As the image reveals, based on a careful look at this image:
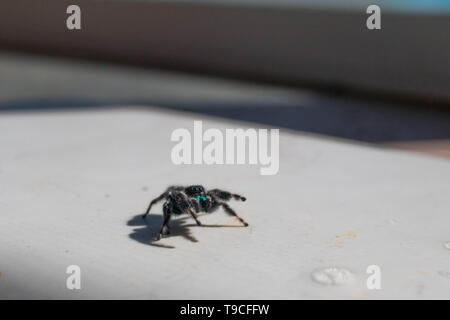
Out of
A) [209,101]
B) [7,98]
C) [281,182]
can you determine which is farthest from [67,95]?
[281,182]

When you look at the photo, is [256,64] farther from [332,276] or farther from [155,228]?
[332,276]

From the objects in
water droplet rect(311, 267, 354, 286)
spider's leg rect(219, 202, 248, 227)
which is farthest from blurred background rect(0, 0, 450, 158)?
water droplet rect(311, 267, 354, 286)

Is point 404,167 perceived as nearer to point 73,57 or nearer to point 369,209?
point 369,209

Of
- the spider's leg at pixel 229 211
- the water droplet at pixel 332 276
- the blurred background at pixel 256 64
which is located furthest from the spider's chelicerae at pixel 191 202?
the blurred background at pixel 256 64

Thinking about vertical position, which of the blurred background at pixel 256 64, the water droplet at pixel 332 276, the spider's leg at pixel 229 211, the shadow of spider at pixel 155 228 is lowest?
the water droplet at pixel 332 276

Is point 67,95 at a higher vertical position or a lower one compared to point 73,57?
lower

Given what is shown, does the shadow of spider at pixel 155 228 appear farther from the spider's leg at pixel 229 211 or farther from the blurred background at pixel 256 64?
the blurred background at pixel 256 64
